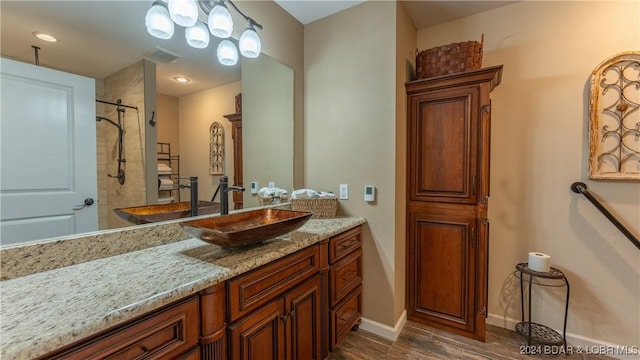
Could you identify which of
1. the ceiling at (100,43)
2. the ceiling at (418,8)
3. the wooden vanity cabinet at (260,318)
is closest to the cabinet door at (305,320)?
the wooden vanity cabinet at (260,318)

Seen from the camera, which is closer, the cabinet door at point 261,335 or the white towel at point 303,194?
the cabinet door at point 261,335

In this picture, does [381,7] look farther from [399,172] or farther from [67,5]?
[67,5]

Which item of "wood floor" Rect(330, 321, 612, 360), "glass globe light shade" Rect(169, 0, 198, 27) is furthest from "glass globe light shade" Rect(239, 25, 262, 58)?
"wood floor" Rect(330, 321, 612, 360)

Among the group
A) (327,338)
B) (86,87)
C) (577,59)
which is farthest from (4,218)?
(577,59)

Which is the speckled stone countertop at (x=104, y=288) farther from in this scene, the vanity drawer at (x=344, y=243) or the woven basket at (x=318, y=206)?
the woven basket at (x=318, y=206)

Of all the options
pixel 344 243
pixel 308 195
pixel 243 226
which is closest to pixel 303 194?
pixel 308 195

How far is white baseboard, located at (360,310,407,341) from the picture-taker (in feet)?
6.67

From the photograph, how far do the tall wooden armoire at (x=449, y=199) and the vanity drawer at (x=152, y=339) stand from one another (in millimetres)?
1794

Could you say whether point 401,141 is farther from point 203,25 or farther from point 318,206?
point 203,25

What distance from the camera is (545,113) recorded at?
6.59 feet

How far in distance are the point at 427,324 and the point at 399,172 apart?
1.30 meters

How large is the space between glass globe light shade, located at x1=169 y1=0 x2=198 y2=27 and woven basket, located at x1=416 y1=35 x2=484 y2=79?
169 centimetres

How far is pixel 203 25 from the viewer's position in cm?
157

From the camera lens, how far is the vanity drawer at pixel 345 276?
1.73 meters
